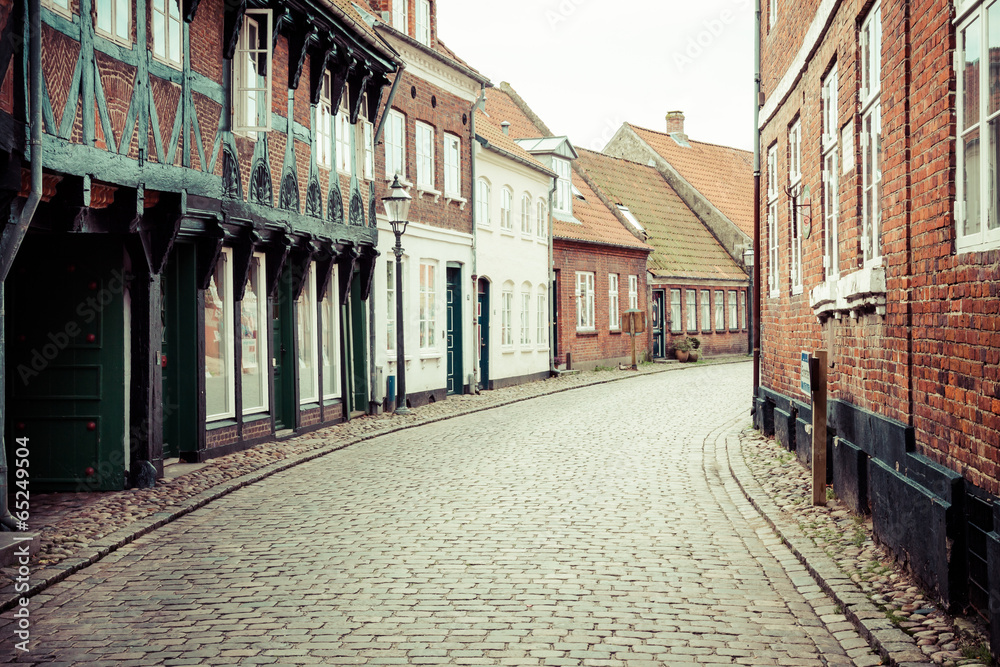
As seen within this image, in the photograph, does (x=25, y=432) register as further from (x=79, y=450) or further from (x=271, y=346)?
(x=271, y=346)

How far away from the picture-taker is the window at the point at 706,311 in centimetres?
3971

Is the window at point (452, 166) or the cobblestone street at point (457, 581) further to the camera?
the window at point (452, 166)

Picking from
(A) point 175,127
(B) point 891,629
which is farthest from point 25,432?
(B) point 891,629

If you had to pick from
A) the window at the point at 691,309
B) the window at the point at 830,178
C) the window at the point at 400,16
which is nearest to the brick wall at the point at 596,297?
the window at the point at 691,309

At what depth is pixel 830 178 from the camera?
33.0 ft

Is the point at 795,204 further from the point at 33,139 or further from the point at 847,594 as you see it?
the point at 33,139

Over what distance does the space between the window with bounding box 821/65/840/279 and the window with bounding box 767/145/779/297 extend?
11.5ft

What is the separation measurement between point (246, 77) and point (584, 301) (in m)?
19.9

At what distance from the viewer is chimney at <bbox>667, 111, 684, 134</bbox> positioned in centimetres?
4850

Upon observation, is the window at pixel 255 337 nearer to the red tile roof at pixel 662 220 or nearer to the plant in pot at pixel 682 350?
the red tile roof at pixel 662 220

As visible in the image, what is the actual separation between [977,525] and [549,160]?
83.0ft

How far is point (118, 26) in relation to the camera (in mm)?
9844

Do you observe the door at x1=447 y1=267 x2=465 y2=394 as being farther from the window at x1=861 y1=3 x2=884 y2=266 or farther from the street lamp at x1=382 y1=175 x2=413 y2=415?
the window at x1=861 y1=3 x2=884 y2=266

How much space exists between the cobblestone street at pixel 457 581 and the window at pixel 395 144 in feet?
28.4
